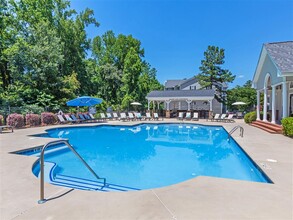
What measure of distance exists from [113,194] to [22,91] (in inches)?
761

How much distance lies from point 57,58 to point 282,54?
65.5 feet

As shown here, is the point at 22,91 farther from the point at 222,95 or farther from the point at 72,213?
the point at 222,95

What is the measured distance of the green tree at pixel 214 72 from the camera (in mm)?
32094

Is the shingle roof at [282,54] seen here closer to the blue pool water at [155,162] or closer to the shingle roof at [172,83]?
the blue pool water at [155,162]

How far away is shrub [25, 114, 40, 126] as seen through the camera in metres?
15.3

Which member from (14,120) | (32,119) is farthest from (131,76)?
(14,120)

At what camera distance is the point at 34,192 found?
372 cm

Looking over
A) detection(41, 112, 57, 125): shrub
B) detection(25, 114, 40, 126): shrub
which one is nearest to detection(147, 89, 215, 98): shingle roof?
detection(41, 112, 57, 125): shrub

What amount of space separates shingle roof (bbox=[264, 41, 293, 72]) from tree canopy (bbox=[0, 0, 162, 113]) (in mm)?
18543

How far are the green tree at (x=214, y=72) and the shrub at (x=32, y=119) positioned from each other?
2458 cm

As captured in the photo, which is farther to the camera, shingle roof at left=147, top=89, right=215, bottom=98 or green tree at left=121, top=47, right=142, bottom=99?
green tree at left=121, top=47, right=142, bottom=99

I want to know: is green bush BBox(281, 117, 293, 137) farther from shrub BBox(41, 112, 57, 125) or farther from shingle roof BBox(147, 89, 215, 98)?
shrub BBox(41, 112, 57, 125)

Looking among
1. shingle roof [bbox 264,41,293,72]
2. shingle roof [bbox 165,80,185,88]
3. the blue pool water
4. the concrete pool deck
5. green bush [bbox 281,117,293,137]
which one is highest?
shingle roof [bbox 165,80,185,88]

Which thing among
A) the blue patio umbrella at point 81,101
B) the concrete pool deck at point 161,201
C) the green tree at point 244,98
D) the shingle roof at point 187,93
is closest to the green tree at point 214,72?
the green tree at point 244,98
